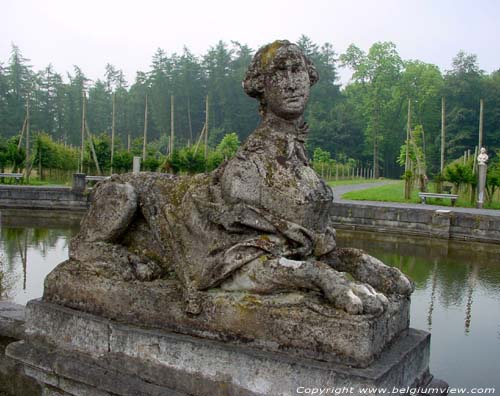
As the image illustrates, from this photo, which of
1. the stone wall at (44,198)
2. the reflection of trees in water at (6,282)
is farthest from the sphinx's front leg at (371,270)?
the stone wall at (44,198)

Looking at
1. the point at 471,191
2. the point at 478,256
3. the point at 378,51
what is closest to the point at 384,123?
the point at 378,51

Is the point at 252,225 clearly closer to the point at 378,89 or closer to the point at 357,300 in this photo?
the point at 357,300

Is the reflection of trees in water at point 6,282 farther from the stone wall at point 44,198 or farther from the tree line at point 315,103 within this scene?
the tree line at point 315,103

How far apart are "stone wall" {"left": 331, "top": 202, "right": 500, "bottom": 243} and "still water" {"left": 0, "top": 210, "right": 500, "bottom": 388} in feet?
1.76

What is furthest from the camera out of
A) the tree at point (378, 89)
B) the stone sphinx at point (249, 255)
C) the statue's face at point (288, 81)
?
the tree at point (378, 89)

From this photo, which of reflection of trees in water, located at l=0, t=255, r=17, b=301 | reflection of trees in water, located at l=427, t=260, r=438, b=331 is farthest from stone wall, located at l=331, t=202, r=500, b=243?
reflection of trees in water, located at l=0, t=255, r=17, b=301

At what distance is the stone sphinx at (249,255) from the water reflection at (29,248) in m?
2.84

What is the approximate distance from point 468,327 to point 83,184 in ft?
46.0

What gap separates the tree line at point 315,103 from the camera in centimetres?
6069

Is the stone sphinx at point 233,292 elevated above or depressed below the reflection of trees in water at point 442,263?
above

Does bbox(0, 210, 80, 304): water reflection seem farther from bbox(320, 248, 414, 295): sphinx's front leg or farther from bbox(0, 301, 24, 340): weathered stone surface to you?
bbox(320, 248, 414, 295): sphinx's front leg

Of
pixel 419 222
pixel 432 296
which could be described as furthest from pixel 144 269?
pixel 419 222

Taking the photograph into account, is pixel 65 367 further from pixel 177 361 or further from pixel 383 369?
pixel 383 369

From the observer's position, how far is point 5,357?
14.2 feet
